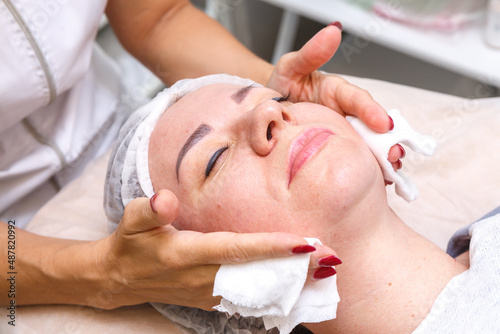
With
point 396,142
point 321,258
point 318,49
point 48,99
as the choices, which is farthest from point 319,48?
point 48,99

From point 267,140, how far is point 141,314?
21.3 inches

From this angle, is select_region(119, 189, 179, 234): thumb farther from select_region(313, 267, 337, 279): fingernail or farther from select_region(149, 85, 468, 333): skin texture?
select_region(313, 267, 337, 279): fingernail

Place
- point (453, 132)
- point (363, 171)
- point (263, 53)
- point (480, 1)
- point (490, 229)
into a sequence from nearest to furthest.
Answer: point (363, 171) → point (490, 229) → point (453, 132) → point (480, 1) → point (263, 53)

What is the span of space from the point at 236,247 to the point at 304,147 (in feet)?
0.77

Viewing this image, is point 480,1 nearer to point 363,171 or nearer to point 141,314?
point 363,171

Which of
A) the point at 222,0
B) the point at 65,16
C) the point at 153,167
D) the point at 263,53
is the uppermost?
the point at 65,16

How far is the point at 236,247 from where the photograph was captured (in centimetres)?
72

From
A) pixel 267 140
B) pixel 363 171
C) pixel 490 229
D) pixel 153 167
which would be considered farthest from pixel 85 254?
pixel 490 229

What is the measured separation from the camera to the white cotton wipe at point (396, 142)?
0.93 metres

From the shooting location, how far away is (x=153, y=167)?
3.20 feet

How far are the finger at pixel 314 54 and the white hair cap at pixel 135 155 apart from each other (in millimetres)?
116

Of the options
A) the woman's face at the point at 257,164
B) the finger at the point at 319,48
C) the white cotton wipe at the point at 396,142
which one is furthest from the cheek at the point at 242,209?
the finger at the point at 319,48

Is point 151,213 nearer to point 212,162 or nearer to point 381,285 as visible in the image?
point 212,162

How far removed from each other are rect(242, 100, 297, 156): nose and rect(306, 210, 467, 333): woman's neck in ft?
0.76
